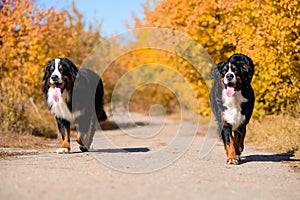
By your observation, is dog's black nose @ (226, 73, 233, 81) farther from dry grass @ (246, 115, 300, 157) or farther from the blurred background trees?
the blurred background trees

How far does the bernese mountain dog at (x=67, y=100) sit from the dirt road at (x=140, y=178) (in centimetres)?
62

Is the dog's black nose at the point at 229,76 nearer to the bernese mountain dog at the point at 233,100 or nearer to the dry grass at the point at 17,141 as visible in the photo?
the bernese mountain dog at the point at 233,100

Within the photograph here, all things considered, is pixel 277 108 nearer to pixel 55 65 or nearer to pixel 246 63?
pixel 246 63

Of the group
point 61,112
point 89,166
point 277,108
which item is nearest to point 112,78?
point 277,108

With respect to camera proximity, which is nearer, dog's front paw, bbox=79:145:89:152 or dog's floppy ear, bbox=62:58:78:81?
dog's floppy ear, bbox=62:58:78:81

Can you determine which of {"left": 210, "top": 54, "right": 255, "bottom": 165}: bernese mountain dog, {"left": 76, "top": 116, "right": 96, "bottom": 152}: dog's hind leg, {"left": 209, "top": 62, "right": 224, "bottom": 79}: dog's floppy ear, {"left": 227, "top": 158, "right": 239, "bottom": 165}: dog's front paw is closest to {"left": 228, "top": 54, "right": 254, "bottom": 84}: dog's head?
{"left": 210, "top": 54, "right": 255, "bottom": 165}: bernese mountain dog

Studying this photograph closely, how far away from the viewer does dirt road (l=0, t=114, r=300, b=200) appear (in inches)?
181

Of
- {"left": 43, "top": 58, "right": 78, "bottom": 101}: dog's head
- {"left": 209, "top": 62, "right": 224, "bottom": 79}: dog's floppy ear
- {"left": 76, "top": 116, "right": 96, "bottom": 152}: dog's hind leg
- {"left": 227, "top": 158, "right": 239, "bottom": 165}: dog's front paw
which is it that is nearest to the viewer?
{"left": 227, "top": 158, "right": 239, "bottom": 165}: dog's front paw

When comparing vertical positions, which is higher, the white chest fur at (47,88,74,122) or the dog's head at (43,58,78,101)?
the dog's head at (43,58,78,101)

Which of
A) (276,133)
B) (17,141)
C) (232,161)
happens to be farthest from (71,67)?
(276,133)

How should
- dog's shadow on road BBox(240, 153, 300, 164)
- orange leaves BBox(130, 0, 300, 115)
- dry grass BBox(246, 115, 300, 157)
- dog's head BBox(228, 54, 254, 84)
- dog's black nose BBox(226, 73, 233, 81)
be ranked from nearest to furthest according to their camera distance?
dog's black nose BBox(226, 73, 233, 81) < dog's head BBox(228, 54, 254, 84) < dog's shadow on road BBox(240, 153, 300, 164) < dry grass BBox(246, 115, 300, 157) < orange leaves BBox(130, 0, 300, 115)

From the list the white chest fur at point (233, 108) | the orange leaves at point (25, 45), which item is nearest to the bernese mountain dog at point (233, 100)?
the white chest fur at point (233, 108)

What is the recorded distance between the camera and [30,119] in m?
13.8

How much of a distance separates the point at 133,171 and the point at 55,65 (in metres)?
3.09
